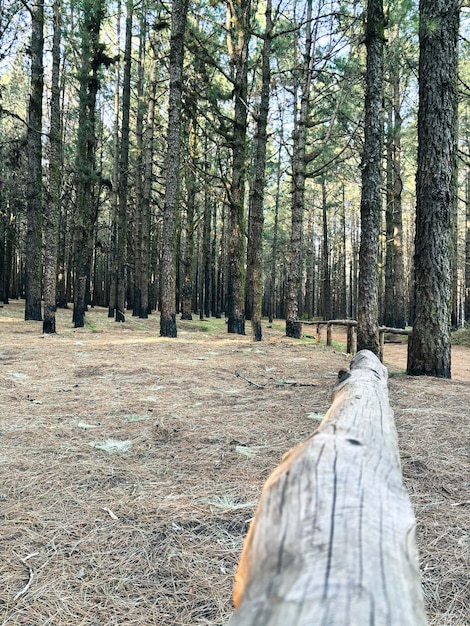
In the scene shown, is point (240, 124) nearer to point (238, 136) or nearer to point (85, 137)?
point (238, 136)

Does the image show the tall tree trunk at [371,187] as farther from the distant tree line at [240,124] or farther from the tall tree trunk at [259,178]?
the tall tree trunk at [259,178]

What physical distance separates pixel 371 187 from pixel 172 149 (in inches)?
227

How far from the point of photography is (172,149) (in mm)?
11242

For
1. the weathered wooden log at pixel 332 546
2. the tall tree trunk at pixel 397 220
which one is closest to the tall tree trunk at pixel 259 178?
the tall tree trunk at pixel 397 220

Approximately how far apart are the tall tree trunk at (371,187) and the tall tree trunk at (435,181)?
0.89m

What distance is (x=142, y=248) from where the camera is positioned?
19.1 meters

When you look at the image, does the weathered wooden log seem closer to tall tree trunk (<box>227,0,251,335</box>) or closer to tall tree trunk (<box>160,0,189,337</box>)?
tall tree trunk (<box>160,0,189,337</box>)

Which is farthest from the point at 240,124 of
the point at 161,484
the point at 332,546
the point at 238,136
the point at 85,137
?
the point at 332,546

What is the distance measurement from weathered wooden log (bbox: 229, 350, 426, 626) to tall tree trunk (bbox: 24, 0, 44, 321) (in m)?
15.4

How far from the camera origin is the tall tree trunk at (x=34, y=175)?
13633 millimetres

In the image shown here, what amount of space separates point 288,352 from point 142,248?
435 inches

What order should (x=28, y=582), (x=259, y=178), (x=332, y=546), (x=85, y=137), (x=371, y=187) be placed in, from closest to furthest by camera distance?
(x=332, y=546)
(x=28, y=582)
(x=371, y=187)
(x=259, y=178)
(x=85, y=137)

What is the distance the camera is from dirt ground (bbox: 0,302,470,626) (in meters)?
1.87

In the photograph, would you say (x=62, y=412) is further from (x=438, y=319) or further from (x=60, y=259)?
Result: (x=60, y=259)
